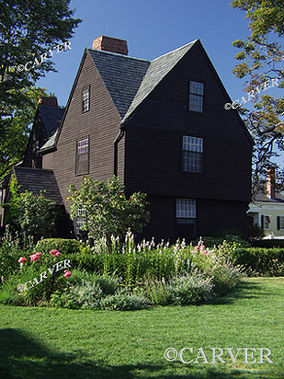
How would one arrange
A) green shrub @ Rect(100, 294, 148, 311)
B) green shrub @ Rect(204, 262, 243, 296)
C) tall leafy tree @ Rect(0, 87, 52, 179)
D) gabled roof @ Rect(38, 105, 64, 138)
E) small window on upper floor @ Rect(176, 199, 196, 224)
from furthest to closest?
tall leafy tree @ Rect(0, 87, 52, 179)
gabled roof @ Rect(38, 105, 64, 138)
small window on upper floor @ Rect(176, 199, 196, 224)
green shrub @ Rect(204, 262, 243, 296)
green shrub @ Rect(100, 294, 148, 311)

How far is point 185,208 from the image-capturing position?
22.0 m

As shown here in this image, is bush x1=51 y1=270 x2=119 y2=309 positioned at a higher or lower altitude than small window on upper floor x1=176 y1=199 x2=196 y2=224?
lower

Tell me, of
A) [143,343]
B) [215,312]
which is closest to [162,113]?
[215,312]

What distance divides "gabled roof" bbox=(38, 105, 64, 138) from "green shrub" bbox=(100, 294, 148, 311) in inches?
881

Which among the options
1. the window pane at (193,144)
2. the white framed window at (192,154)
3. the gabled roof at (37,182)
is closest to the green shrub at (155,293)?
the white framed window at (192,154)

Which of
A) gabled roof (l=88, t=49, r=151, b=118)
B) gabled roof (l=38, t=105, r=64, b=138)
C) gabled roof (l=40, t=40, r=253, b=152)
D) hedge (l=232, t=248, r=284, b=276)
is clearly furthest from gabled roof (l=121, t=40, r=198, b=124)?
gabled roof (l=38, t=105, r=64, b=138)

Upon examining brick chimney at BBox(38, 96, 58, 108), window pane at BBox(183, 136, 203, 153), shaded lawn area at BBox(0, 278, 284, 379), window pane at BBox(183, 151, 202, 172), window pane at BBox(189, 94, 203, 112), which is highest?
brick chimney at BBox(38, 96, 58, 108)

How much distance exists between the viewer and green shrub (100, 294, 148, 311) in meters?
9.63

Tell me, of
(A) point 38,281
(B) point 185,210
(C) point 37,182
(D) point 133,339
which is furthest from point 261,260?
(C) point 37,182

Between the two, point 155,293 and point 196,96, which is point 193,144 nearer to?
point 196,96

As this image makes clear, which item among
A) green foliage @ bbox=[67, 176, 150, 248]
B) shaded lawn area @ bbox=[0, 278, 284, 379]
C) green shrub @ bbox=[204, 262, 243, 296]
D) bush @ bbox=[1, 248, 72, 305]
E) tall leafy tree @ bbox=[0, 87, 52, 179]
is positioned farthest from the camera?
tall leafy tree @ bbox=[0, 87, 52, 179]

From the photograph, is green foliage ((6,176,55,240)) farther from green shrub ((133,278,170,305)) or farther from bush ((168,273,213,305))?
bush ((168,273,213,305))

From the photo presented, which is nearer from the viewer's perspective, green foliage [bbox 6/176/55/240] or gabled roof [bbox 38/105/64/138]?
green foliage [bbox 6/176/55/240]

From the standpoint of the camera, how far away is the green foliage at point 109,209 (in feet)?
57.7
